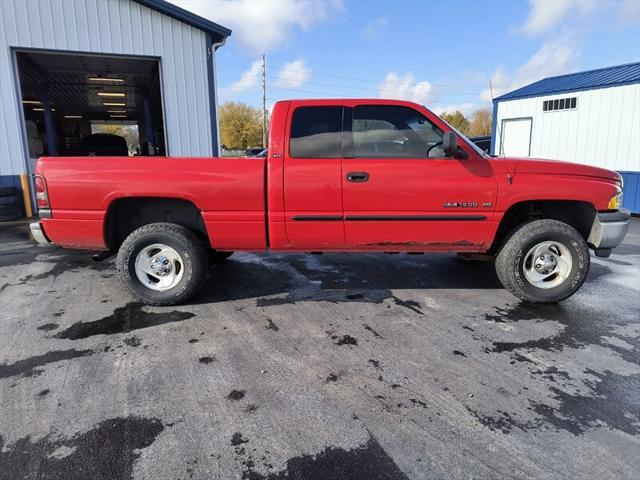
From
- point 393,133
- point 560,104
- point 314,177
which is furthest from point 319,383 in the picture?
point 560,104

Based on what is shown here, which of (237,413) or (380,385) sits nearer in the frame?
(237,413)

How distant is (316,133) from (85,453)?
3.31 m

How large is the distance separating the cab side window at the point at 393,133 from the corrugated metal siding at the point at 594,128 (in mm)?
10036

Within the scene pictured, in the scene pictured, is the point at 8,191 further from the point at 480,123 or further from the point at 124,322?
the point at 480,123

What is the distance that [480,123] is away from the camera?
6838 cm

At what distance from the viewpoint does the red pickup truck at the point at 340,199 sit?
4.25 meters

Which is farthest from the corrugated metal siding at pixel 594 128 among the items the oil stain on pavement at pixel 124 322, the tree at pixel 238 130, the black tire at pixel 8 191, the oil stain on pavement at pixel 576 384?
the tree at pixel 238 130

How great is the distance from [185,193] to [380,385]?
265 cm

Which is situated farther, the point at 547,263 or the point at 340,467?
the point at 547,263

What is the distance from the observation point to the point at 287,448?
230 cm

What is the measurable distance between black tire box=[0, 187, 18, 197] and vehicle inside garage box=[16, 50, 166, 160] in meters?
1.41

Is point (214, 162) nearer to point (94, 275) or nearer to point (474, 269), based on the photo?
point (94, 275)

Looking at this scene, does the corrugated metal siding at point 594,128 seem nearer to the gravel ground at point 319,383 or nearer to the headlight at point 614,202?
the gravel ground at point 319,383

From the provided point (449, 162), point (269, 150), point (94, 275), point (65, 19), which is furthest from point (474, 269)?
point (65, 19)
